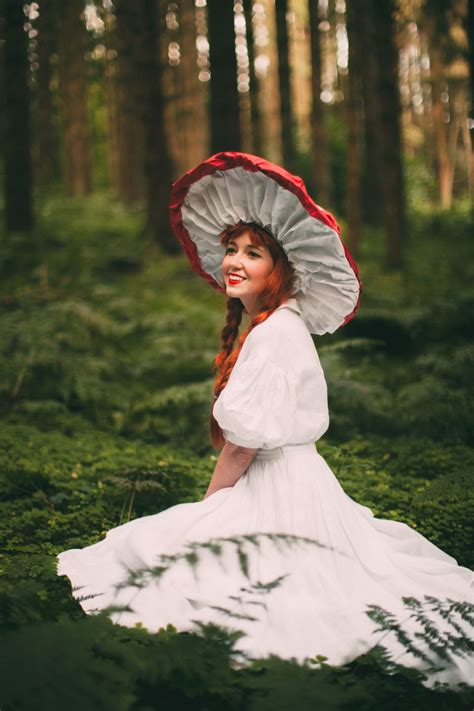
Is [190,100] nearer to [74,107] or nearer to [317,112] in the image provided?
[74,107]

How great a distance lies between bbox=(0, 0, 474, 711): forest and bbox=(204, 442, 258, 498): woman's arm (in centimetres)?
69

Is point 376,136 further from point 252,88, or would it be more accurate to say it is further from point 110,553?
point 110,553

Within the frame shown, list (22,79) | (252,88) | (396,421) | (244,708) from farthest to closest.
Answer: (252,88) → (22,79) → (396,421) → (244,708)

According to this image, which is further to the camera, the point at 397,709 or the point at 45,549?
the point at 45,549

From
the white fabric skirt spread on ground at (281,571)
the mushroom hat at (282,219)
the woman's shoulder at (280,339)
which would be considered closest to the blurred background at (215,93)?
the mushroom hat at (282,219)

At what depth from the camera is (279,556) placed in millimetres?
2717

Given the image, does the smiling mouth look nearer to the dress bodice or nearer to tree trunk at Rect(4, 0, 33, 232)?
the dress bodice

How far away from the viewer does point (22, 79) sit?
1048 cm

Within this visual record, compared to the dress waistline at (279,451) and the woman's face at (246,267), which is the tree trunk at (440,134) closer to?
the woman's face at (246,267)

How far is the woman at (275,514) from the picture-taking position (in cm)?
257

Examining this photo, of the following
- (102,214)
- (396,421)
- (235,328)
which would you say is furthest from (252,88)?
(235,328)

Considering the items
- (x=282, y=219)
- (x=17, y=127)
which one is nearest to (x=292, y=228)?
(x=282, y=219)

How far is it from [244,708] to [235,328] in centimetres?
179

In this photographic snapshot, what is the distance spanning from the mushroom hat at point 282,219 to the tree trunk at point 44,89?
7.35m
